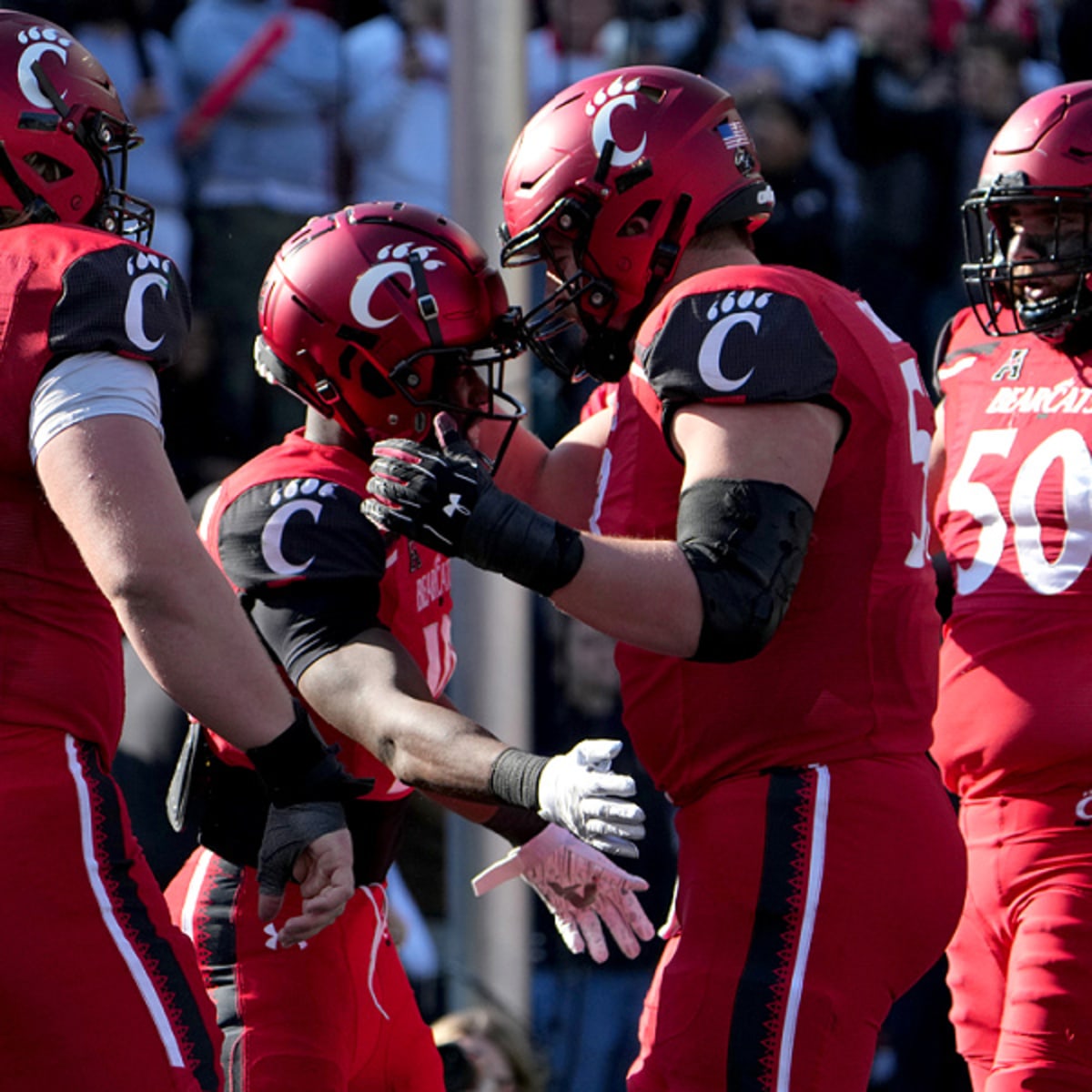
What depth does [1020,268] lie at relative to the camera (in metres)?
3.52

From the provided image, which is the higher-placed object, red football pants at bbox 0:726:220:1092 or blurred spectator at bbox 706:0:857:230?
blurred spectator at bbox 706:0:857:230

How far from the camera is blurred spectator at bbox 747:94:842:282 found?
6.13m

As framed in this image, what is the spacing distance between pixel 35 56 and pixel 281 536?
0.81 m

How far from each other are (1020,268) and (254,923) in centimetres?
191

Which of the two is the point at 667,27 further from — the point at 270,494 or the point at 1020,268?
the point at 270,494

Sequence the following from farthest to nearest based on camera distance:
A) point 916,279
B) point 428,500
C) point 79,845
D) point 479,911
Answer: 1. point 916,279
2. point 479,911
3. point 428,500
4. point 79,845

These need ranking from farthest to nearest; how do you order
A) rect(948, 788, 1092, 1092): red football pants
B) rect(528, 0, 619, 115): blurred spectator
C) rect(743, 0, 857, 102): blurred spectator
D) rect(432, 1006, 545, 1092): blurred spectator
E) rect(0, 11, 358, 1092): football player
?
1. rect(743, 0, 857, 102): blurred spectator
2. rect(528, 0, 619, 115): blurred spectator
3. rect(432, 1006, 545, 1092): blurred spectator
4. rect(948, 788, 1092, 1092): red football pants
5. rect(0, 11, 358, 1092): football player

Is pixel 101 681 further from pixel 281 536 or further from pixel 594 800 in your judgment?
pixel 594 800

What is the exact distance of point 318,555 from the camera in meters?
2.79

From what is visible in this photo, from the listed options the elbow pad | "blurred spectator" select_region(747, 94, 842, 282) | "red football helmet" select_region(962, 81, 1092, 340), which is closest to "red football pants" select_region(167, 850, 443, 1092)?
the elbow pad

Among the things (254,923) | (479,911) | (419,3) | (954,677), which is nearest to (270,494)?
(254,923)

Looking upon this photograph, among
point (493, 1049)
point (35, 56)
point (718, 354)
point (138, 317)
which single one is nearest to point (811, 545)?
point (718, 354)

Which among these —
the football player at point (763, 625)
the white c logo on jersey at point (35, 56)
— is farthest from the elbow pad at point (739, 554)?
the white c logo on jersey at point (35, 56)

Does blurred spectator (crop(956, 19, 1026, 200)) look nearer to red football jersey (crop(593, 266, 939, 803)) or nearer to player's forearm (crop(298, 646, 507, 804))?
red football jersey (crop(593, 266, 939, 803))
